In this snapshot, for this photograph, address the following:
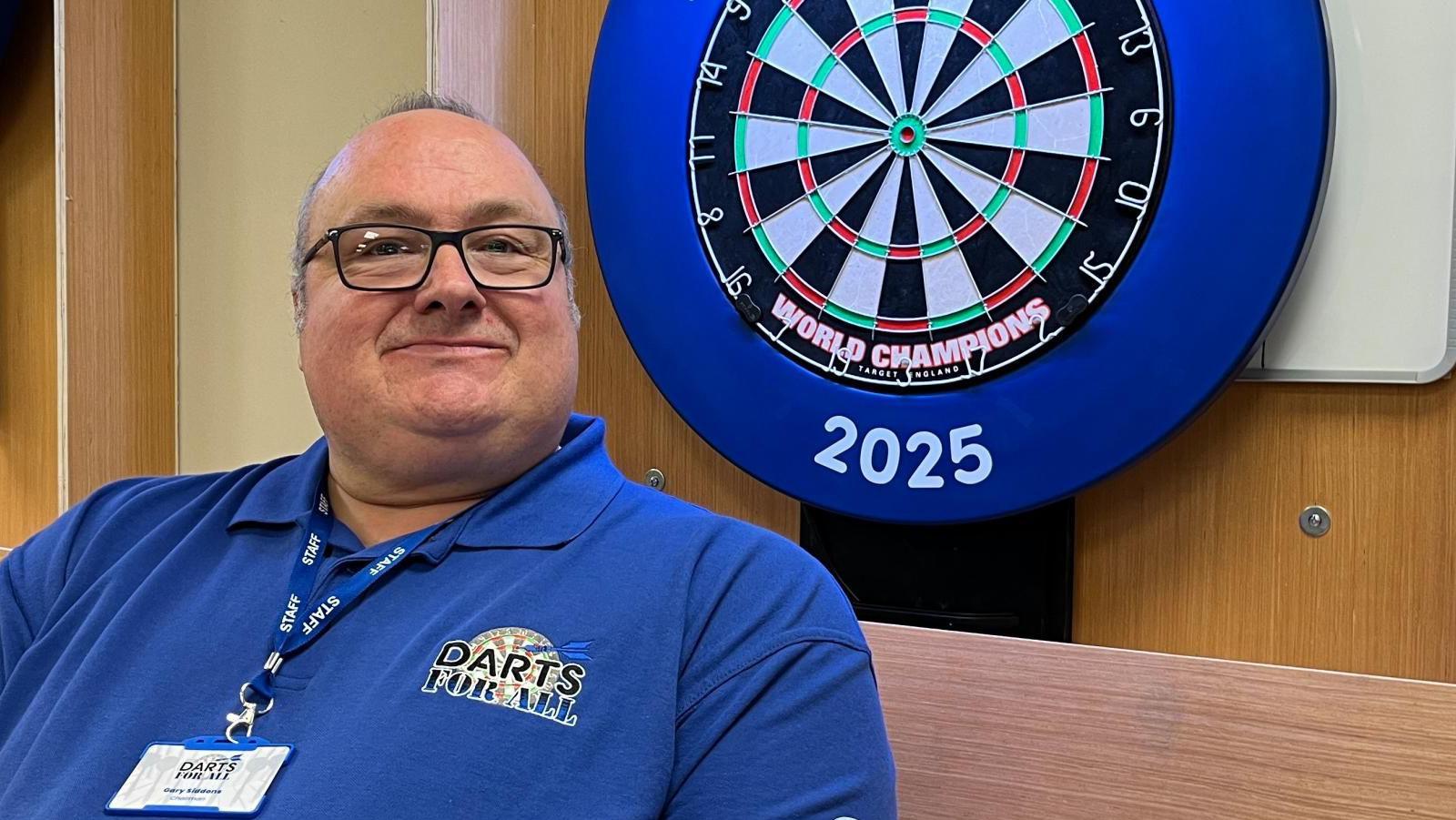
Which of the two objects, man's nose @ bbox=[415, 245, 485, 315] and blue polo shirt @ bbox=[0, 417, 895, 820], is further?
man's nose @ bbox=[415, 245, 485, 315]

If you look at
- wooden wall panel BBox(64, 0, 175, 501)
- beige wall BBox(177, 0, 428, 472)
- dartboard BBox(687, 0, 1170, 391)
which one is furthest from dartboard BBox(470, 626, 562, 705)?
A: wooden wall panel BBox(64, 0, 175, 501)

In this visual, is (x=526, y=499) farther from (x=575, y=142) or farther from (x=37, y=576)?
(x=575, y=142)

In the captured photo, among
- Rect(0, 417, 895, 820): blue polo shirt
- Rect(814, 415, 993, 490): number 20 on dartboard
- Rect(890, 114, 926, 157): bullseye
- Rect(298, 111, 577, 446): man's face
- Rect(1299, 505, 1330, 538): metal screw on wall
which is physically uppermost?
Rect(890, 114, 926, 157): bullseye

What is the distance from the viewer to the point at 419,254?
45.4 inches

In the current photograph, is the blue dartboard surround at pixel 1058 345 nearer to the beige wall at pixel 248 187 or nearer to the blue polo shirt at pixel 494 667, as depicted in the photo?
the blue polo shirt at pixel 494 667

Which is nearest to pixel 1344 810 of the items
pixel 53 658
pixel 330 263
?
pixel 330 263

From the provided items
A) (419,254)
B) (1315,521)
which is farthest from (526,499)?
(1315,521)

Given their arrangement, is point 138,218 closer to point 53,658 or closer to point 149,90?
point 149,90

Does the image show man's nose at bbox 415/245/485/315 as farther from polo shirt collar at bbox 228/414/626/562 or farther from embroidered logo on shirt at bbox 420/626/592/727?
embroidered logo on shirt at bbox 420/626/592/727

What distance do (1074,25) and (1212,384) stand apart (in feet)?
1.17

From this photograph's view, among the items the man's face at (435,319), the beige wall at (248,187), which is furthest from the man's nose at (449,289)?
the beige wall at (248,187)

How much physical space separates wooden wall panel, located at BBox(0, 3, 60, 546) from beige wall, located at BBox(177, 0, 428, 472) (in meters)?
0.24

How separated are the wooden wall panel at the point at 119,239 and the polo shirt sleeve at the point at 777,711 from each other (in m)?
1.60

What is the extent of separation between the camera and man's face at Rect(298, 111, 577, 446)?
112 cm
